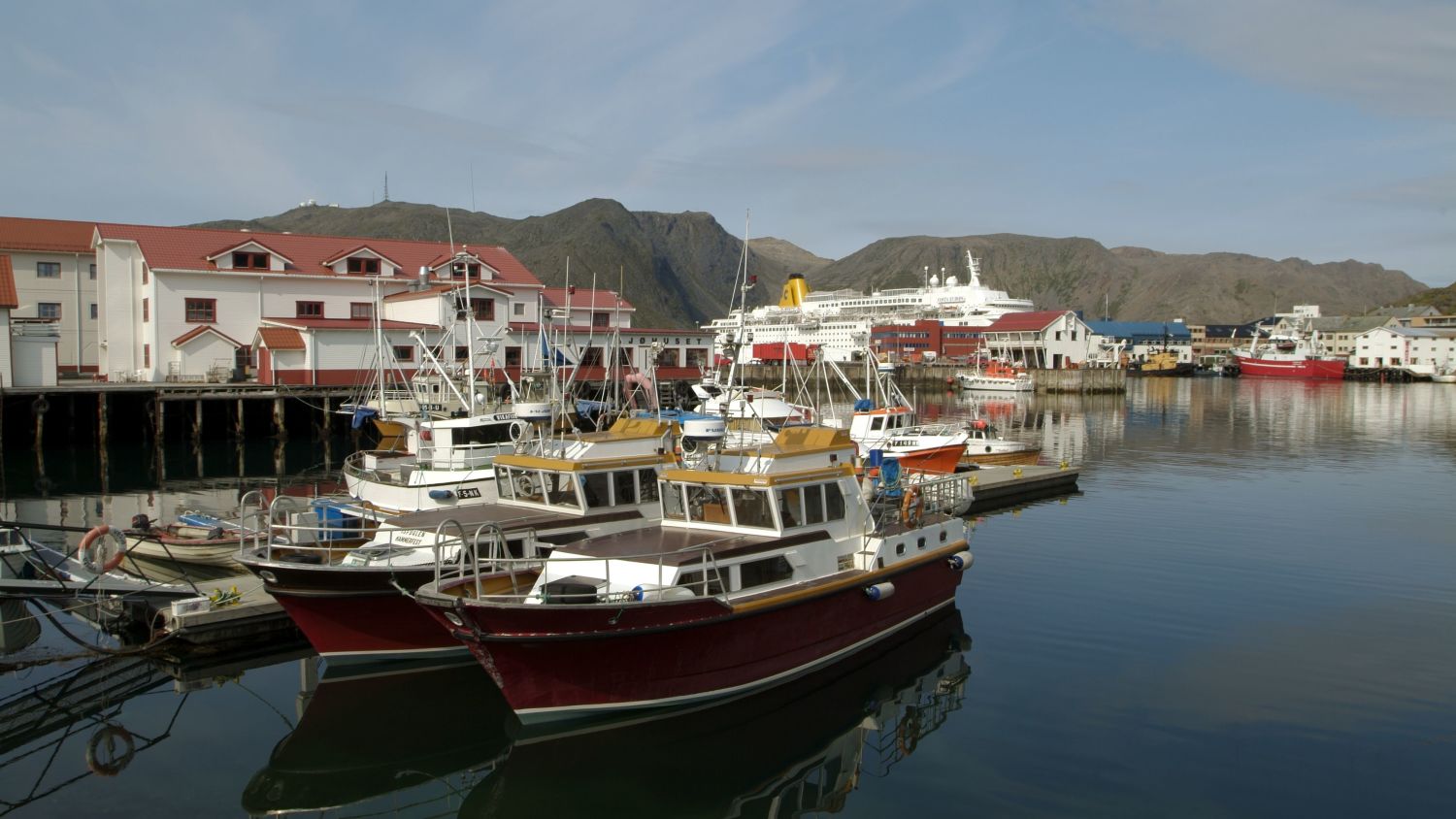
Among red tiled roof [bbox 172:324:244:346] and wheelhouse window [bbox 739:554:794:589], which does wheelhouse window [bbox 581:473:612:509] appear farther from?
red tiled roof [bbox 172:324:244:346]

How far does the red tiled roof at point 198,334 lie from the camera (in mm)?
46312

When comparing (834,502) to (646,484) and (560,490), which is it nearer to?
(646,484)

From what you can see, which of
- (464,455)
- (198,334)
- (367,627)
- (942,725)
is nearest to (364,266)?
(198,334)

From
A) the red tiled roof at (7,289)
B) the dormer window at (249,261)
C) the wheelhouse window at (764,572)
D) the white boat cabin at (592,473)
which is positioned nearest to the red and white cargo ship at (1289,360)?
the dormer window at (249,261)

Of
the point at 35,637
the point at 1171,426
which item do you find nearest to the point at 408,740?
the point at 35,637

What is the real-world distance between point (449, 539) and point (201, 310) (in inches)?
1628

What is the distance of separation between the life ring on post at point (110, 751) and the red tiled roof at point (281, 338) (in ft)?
119

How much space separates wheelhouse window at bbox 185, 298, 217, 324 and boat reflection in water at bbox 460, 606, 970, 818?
145ft

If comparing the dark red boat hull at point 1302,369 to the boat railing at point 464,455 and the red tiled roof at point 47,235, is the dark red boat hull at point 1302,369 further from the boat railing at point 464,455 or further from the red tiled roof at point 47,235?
the red tiled roof at point 47,235

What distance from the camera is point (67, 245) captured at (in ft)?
166

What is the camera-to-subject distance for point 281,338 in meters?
45.5

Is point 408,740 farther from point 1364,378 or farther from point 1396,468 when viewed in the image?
point 1364,378

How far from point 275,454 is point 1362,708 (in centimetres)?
3729

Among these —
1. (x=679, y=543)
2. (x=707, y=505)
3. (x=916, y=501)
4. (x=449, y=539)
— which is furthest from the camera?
(x=916, y=501)
